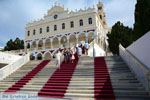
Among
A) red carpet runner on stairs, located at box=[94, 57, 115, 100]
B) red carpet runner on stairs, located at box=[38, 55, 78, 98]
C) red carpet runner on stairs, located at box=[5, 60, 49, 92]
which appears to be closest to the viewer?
red carpet runner on stairs, located at box=[94, 57, 115, 100]

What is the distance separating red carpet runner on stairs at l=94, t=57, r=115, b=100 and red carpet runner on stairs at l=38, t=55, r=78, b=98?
1.64m

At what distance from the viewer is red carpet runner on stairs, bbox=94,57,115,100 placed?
11151 millimetres

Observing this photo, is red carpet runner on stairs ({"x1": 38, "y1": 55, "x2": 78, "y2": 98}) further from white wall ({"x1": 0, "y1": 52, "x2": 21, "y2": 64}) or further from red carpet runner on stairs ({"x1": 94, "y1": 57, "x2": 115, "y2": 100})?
white wall ({"x1": 0, "y1": 52, "x2": 21, "y2": 64})

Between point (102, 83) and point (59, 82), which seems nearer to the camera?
point (102, 83)

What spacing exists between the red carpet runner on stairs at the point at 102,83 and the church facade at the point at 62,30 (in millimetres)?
26175

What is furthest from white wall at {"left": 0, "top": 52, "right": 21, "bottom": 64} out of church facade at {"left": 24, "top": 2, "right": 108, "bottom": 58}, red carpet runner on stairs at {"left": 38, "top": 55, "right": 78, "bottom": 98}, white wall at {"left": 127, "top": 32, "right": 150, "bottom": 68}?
church facade at {"left": 24, "top": 2, "right": 108, "bottom": 58}

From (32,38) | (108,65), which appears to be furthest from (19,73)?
(32,38)

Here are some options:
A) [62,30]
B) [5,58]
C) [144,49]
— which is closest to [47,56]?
[62,30]

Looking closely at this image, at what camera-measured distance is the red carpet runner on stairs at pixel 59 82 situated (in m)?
12.3

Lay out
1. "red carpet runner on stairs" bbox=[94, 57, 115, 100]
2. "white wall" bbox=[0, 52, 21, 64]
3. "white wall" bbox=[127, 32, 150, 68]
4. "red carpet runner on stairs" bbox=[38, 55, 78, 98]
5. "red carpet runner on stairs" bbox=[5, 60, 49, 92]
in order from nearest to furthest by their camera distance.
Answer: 1. "red carpet runner on stairs" bbox=[94, 57, 115, 100]
2. "white wall" bbox=[127, 32, 150, 68]
3. "red carpet runner on stairs" bbox=[38, 55, 78, 98]
4. "red carpet runner on stairs" bbox=[5, 60, 49, 92]
5. "white wall" bbox=[0, 52, 21, 64]

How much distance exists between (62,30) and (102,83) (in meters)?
35.6

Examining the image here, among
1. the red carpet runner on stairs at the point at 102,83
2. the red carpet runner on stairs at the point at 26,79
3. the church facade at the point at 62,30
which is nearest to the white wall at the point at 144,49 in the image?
the red carpet runner on stairs at the point at 102,83

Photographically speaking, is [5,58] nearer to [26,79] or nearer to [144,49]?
[26,79]

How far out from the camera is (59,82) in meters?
13.9
